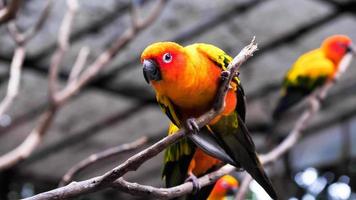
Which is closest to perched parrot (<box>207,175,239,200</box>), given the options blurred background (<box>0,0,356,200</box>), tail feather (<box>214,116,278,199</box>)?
tail feather (<box>214,116,278,199</box>)

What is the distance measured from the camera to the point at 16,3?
1.66 meters

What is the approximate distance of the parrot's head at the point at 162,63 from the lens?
1.34m

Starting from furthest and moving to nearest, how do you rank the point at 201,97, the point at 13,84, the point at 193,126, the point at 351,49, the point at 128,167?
the point at 351,49 → the point at 13,84 → the point at 201,97 → the point at 193,126 → the point at 128,167

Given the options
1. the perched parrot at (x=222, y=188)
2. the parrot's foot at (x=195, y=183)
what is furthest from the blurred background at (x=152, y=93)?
the parrot's foot at (x=195, y=183)

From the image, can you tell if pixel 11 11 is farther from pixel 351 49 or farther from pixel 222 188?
pixel 351 49

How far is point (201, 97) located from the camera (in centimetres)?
143

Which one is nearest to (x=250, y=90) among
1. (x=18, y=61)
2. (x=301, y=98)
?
(x=301, y=98)

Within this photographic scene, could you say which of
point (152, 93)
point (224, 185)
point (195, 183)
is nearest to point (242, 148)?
point (195, 183)

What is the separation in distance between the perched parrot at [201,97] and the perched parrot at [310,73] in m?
1.85

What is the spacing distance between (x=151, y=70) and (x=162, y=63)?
30 mm

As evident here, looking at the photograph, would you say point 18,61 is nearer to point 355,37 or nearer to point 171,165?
point 171,165

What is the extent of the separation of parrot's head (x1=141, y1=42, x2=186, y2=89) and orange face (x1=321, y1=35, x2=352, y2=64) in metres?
2.06

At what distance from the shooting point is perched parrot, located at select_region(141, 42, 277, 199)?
1361 millimetres

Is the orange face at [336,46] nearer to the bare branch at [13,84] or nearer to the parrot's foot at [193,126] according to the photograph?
the bare branch at [13,84]
